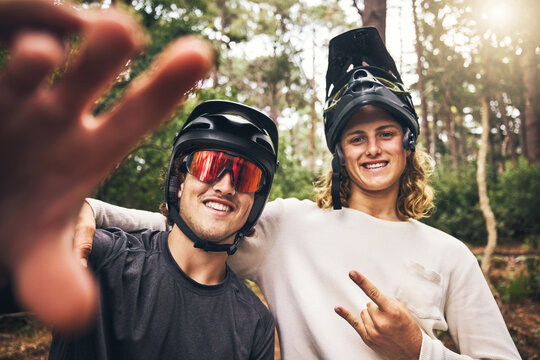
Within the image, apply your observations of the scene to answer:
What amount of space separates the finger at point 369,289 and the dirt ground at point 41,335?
4.92 m

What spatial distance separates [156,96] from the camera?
63 centimetres

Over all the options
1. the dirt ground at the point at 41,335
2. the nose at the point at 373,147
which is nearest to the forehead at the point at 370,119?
the nose at the point at 373,147

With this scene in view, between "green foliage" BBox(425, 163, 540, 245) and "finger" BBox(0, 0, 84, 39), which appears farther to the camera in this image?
"green foliage" BBox(425, 163, 540, 245)

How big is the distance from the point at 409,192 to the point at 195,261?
6.51ft

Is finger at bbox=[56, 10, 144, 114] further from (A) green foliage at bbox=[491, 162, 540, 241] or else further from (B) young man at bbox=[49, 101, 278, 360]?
(A) green foliage at bbox=[491, 162, 540, 241]

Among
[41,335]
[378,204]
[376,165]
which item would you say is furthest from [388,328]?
[41,335]

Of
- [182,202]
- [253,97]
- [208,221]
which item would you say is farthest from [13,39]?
[253,97]

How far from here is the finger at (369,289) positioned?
1.91 meters

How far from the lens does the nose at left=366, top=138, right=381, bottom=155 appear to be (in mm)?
2668

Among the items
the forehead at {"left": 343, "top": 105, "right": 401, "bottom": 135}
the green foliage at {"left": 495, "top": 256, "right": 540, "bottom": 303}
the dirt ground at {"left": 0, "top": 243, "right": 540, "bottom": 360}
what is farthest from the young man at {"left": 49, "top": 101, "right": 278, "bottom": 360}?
the green foliage at {"left": 495, "top": 256, "right": 540, "bottom": 303}

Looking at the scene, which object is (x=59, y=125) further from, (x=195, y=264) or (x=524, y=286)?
(x=524, y=286)

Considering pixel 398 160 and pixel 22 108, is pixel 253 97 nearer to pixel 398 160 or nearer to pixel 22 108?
pixel 398 160

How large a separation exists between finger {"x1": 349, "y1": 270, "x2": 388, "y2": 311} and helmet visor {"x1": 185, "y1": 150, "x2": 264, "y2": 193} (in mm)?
967

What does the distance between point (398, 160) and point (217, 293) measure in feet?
5.81
